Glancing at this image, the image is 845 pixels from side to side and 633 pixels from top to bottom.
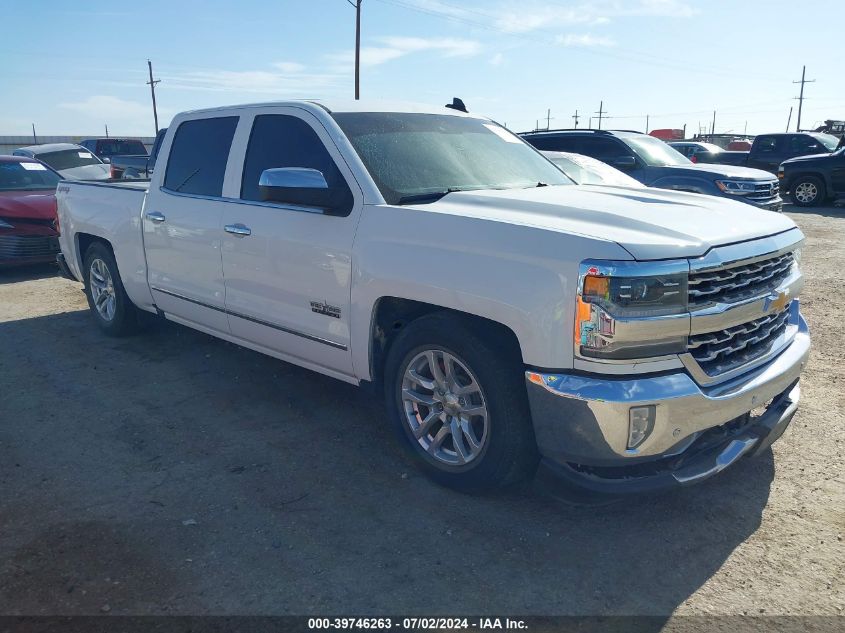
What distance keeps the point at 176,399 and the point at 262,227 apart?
154cm

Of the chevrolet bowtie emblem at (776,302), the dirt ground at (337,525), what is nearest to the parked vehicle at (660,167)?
the dirt ground at (337,525)

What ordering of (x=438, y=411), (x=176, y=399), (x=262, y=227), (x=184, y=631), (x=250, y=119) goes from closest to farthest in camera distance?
(x=184, y=631) < (x=438, y=411) < (x=262, y=227) < (x=250, y=119) < (x=176, y=399)

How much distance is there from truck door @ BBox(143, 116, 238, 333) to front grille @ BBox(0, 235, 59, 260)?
498 cm

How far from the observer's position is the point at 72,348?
6.25 metres

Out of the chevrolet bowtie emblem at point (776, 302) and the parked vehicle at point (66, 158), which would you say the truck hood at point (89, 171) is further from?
the chevrolet bowtie emblem at point (776, 302)

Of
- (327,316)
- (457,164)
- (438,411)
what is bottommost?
(438,411)

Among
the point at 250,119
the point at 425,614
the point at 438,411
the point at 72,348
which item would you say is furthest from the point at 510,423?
the point at 72,348

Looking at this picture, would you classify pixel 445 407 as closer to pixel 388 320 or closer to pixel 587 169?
pixel 388 320

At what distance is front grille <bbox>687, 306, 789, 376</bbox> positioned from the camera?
9.91ft

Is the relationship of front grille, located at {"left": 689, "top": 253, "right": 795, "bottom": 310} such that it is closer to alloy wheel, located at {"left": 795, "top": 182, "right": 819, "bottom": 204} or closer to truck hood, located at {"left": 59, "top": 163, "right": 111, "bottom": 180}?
truck hood, located at {"left": 59, "top": 163, "right": 111, "bottom": 180}

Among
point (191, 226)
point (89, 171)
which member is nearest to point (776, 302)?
point (191, 226)

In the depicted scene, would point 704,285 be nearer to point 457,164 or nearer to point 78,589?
point 457,164

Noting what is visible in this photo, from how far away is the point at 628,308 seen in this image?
2820 millimetres

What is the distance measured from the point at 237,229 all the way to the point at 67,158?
1425 cm
